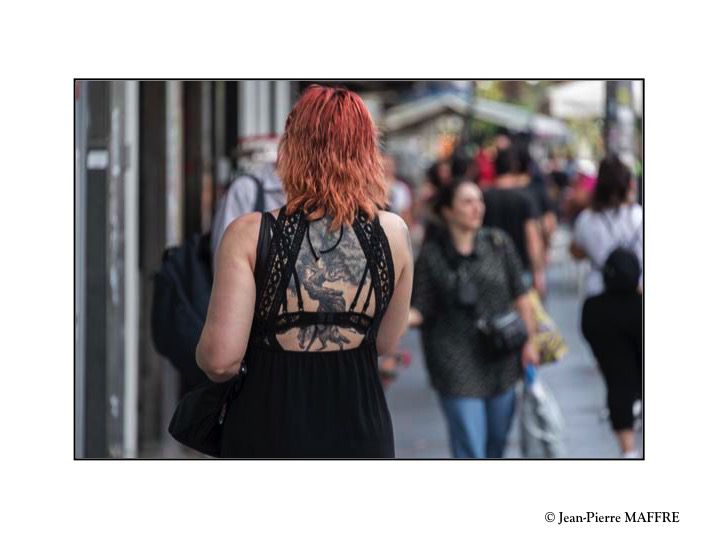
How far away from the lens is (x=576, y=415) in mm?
9875

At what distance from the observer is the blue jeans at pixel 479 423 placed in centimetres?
669

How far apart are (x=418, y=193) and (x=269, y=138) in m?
20.9

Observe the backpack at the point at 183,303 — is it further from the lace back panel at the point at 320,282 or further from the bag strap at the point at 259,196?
the lace back panel at the point at 320,282

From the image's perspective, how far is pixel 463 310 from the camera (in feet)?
22.2

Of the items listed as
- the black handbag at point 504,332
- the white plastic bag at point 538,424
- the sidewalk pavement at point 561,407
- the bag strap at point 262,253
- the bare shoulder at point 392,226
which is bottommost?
the sidewalk pavement at point 561,407

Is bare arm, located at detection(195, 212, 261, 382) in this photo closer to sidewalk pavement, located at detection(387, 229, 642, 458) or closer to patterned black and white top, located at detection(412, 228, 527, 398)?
patterned black and white top, located at detection(412, 228, 527, 398)

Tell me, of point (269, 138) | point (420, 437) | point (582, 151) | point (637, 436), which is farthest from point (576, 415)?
point (582, 151)

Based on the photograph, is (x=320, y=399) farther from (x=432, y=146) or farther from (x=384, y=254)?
(x=432, y=146)

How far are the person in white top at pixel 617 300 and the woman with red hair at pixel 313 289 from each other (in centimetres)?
311

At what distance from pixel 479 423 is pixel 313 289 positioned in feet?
9.40

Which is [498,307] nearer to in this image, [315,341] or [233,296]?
[315,341]

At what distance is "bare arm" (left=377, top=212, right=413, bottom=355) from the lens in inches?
163

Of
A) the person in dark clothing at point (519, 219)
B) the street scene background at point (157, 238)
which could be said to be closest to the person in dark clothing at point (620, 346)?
the street scene background at point (157, 238)

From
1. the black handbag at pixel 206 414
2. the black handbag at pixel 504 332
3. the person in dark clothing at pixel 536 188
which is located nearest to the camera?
the black handbag at pixel 206 414
